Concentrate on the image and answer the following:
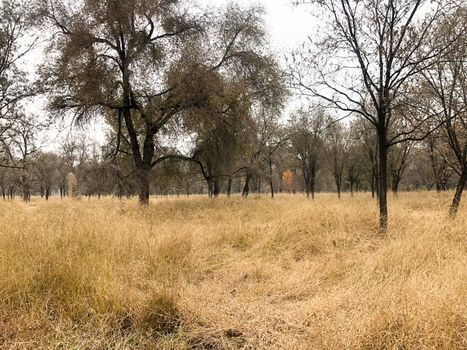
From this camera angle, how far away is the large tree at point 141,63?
12.8 m

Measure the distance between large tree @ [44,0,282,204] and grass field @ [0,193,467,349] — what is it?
8.08 metres

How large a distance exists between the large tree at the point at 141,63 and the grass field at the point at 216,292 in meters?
8.08

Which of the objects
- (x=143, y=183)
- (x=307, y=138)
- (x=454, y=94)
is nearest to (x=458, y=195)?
(x=454, y=94)

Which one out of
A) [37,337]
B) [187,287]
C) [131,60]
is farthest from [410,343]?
[131,60]

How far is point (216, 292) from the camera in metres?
4.22

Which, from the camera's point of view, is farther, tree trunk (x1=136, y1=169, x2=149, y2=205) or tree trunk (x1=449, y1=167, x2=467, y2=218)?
tree trunk (x1=136, y1=169, x2=149, y2=205)

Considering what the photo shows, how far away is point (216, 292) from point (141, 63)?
12.3 meters

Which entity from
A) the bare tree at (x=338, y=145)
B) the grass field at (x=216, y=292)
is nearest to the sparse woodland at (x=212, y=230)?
the grass field at (x=216, y=292)

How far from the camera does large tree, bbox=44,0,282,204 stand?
12781 millimetres

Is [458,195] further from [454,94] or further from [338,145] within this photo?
[338,145]

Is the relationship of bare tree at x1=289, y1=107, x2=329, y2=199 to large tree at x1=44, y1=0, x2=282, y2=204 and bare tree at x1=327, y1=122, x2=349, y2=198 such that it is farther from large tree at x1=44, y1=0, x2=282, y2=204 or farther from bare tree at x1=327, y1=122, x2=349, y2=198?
large tree at x1=44, y1=0, x2=282, y2=204

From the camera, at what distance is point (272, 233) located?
284 inches

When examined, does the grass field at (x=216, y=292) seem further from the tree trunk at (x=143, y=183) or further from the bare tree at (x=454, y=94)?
the tree trunk at (x=143, y=183)

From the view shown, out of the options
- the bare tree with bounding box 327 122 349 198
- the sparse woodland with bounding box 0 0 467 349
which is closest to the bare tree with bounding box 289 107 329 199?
the bare tree with bounding box 327 122 349 198
